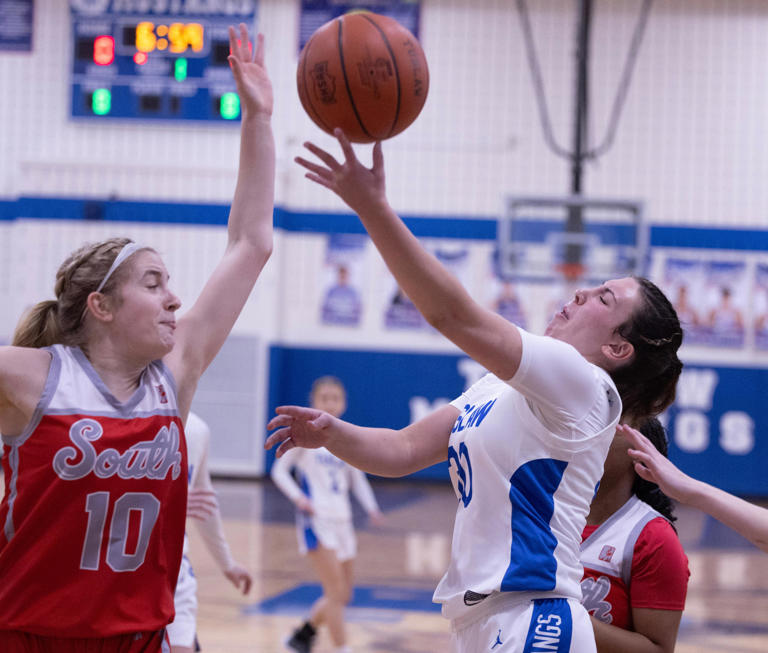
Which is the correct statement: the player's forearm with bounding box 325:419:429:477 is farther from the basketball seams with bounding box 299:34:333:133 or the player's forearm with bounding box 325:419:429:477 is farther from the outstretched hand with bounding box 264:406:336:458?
the basketball seams with bounding box 299:34:333:133

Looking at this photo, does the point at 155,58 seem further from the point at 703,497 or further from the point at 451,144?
the point at 703,497

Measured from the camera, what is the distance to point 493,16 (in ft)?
38.6

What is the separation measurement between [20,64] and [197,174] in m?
2.65

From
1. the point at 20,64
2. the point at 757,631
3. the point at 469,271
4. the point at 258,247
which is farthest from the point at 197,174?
the point at 258,247

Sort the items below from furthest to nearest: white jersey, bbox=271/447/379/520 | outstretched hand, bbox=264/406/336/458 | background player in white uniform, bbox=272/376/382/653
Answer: white jersey, bbox=271/447/379/520 < background player in white uniform, bbox=272/376/382/653 < outstretched hand, bbox=264/406/336/458

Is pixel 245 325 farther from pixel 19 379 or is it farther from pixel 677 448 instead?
pixel 19 379

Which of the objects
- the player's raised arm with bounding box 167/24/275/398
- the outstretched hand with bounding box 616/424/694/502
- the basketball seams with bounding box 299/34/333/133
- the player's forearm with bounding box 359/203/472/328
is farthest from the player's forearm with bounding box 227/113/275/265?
the outstretched hand with bounding box 616/424/694/502

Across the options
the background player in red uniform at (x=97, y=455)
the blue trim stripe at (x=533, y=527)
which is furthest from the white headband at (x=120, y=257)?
the blue trim stripe at (x=533, y=527)

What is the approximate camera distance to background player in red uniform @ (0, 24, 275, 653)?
196 centimetres

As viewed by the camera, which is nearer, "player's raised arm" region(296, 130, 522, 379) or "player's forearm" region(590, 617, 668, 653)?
"player's raised arm" region(296, 130, 522, 379)

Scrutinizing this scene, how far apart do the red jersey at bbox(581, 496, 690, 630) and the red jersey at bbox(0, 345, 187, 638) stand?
1.01 metres

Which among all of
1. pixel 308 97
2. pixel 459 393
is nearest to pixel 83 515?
pixel 308 97

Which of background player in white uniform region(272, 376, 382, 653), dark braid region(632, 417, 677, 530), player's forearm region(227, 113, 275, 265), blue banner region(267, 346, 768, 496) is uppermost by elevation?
player's forearm region(227, 113, 275, 265)

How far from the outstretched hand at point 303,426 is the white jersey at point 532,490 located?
37cm
